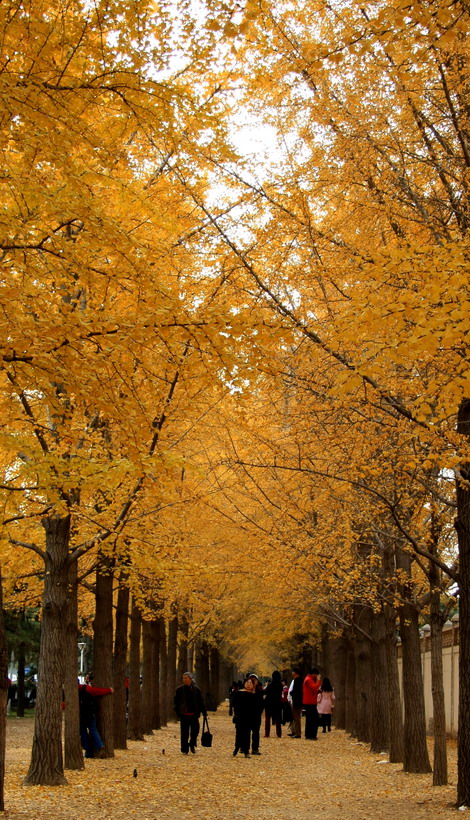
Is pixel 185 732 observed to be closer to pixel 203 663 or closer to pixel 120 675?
pixel 120 675

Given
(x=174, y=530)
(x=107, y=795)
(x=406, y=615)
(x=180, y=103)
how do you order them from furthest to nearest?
(x=174, y=530)
(x=406, y=615)
(x=107, y=795)
(x=180, y=103)

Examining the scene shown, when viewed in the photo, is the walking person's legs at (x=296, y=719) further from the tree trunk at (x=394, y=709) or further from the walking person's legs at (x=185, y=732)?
the tree trunk at (x=394, y=709)

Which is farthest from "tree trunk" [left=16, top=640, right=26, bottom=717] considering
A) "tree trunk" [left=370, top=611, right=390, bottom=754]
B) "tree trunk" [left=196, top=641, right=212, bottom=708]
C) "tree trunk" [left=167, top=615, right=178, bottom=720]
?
"tree trunk" [left=370, top=611, right=390, bottom=754]

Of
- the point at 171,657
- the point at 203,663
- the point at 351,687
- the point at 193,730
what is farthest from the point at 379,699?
the point at 203,663

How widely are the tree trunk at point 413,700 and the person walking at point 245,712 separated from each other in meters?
3.76

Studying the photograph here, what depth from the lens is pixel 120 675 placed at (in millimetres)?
17047

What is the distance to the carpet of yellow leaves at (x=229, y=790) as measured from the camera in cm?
922

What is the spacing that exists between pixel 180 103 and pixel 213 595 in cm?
2274

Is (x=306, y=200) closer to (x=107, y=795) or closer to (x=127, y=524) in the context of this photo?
(x=127, y=524)

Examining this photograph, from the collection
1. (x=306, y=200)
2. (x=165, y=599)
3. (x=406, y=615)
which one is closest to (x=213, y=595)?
(x=165, y=599)

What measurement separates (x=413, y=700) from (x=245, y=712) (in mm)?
4540

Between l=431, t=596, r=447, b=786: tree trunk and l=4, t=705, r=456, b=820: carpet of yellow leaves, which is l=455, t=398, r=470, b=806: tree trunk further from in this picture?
l=431, t=596, r=447, b=786: tree trunk

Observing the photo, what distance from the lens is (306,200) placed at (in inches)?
334

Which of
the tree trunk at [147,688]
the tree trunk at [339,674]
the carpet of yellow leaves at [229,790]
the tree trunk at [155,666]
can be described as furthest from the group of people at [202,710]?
the tree trunk at [339,674]
